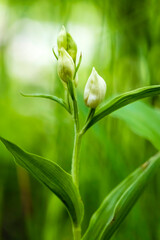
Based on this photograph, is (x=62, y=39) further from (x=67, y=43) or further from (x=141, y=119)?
(x=141, y=119)

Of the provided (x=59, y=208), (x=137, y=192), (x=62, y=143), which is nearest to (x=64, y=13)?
(x=62, y=143)

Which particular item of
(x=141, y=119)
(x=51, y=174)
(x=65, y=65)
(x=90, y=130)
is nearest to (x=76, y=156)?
(x=51, y=174)

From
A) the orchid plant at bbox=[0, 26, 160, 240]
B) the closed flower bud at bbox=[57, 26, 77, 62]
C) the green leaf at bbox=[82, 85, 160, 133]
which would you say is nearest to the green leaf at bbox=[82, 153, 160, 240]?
the orchid plant at bbox=[0, 26, 160, 240]

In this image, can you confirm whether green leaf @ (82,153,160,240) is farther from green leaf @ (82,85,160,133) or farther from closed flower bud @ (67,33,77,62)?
closed flower bud @ (67,33,77,62)

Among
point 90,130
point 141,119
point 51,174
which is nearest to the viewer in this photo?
point 51,174

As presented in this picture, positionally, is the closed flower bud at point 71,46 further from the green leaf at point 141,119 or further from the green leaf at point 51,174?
the green leaf at point 141,119
